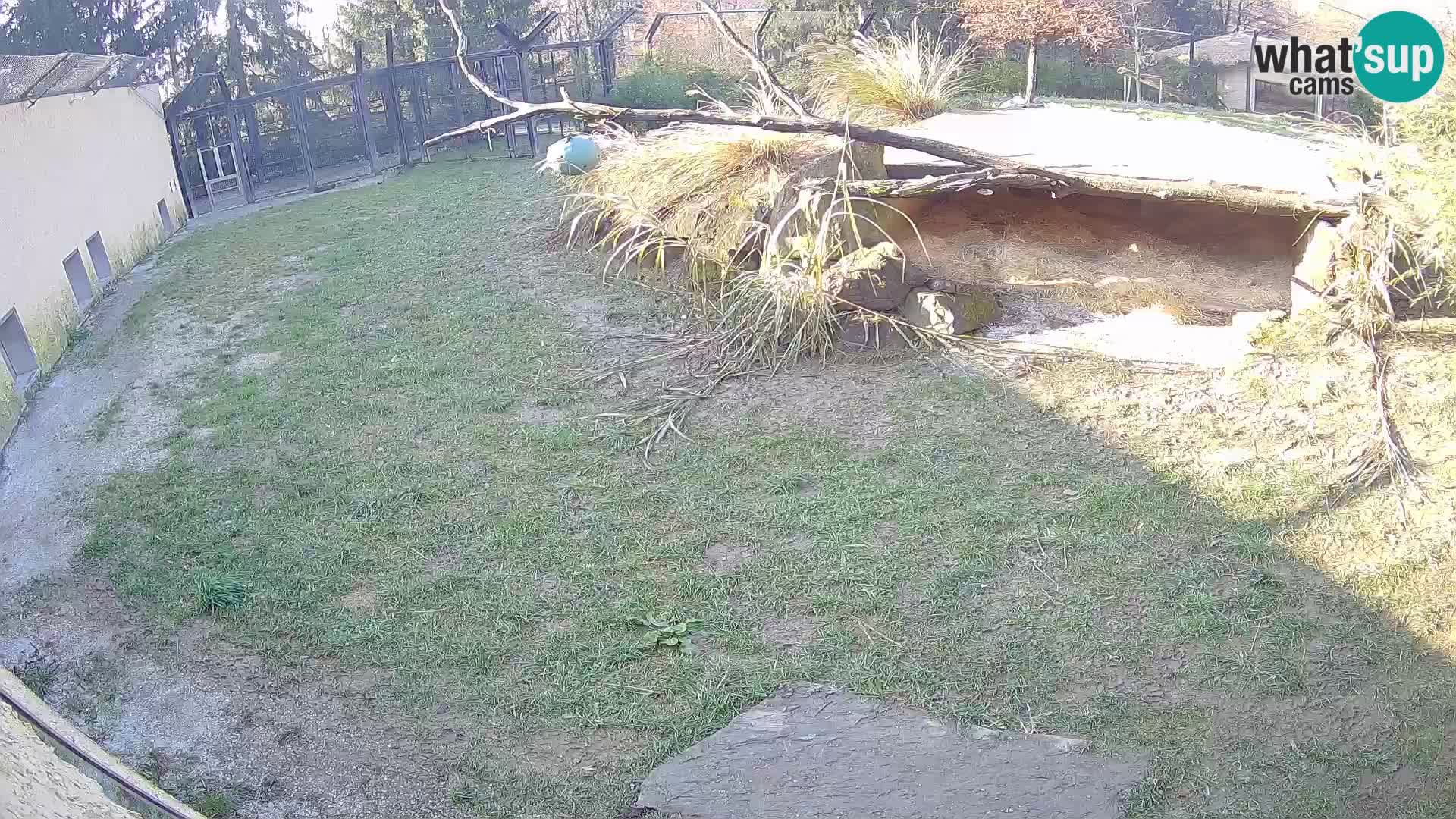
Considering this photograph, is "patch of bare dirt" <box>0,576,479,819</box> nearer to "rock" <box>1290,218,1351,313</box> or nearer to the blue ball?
"rock" <box>1290,218,1351,313</box>

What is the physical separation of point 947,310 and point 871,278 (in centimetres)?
44

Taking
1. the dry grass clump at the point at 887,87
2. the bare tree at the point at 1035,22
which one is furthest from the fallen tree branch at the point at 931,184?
the bare tree at the point at 1035,22

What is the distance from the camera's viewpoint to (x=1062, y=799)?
2.91 m

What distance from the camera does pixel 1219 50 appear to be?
20.9m

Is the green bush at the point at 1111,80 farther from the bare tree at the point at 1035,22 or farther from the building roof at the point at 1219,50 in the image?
the bare tree at the point at 1035,22

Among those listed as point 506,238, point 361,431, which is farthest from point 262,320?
point 361,431

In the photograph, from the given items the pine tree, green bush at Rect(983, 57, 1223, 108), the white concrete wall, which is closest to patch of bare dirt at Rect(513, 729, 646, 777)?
the white concrete wall

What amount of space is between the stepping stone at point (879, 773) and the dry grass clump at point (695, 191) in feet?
12.1

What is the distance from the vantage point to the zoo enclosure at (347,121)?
13719 mm

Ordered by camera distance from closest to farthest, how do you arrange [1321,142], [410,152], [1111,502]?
[1111,502], [1321,142], [410,152]

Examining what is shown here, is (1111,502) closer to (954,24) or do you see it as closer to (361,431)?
(361,431)

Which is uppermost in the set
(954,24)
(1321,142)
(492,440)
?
(954,24)

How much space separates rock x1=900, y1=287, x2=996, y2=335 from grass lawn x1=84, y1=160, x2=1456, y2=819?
0.42 m

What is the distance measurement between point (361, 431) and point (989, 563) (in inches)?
132
